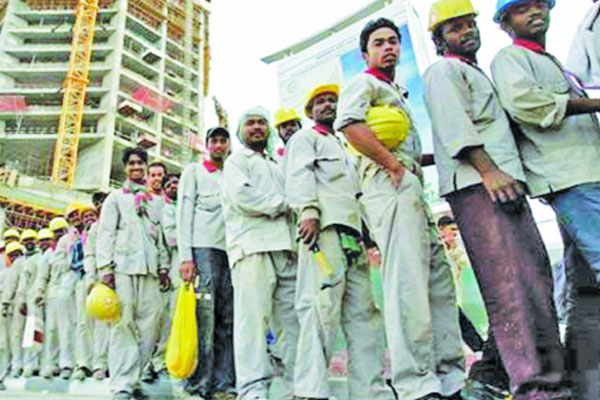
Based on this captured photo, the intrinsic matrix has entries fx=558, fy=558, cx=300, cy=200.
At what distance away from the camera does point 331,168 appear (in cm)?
266

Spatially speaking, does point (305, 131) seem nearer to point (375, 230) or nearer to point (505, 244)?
point (375, 230)

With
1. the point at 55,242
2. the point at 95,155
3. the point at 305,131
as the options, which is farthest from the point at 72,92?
the point at 305,131

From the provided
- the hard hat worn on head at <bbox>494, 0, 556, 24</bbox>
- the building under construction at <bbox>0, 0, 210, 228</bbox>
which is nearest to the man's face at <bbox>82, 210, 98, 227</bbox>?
the hard hat worn on head at <bbox>494, 0, 556, 24</bbox>

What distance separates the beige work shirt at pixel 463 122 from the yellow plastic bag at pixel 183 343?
4.76ft

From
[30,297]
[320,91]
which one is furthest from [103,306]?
[30,297]

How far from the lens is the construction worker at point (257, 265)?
2484 millimetres

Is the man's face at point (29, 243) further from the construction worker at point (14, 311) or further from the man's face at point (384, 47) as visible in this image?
the man's face at point (384, 47)

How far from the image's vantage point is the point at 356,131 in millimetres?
2154

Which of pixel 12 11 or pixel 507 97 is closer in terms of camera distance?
pixel 507 97

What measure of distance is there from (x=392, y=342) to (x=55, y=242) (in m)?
5.14

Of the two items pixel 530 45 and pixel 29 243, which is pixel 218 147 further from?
pixel 29 243

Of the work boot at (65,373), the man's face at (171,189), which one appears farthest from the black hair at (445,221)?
the work boot at (65,373)

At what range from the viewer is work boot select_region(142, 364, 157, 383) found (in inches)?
156

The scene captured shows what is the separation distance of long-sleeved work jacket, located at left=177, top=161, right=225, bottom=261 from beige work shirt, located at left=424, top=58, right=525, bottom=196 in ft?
5.55
